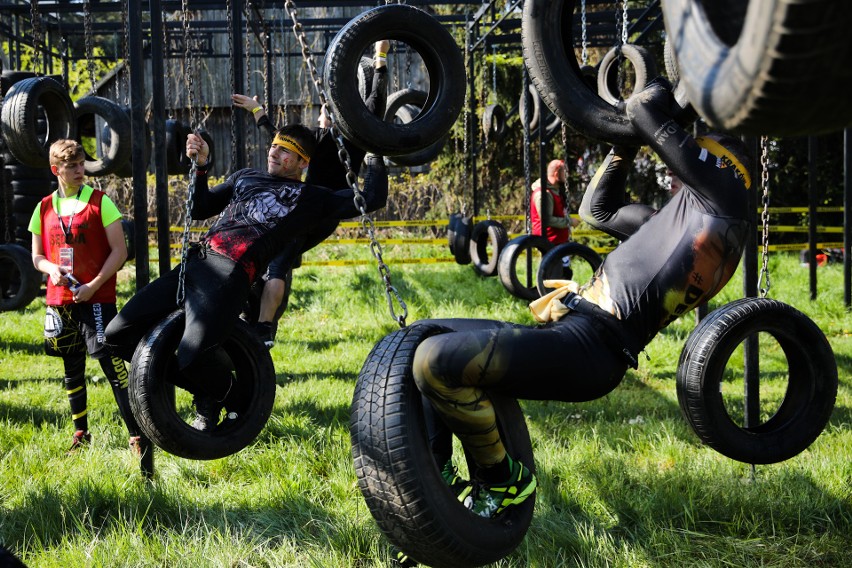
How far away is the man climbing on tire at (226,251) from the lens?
3520mm

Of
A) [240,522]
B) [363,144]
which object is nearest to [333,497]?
[240,522]

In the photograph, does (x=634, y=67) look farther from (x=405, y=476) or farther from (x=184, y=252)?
(x=405, y=476)

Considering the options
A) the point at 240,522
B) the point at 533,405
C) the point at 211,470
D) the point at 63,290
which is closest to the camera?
the point at 240,522

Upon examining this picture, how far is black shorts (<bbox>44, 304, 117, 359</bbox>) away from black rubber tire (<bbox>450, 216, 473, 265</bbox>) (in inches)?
229

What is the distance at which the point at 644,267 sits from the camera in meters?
2.77

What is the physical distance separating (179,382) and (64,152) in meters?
1.69

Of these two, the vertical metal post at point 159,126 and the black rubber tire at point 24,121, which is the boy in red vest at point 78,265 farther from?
the black rubber tire at point 24,121

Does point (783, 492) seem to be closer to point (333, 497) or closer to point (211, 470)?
point (333, 497)

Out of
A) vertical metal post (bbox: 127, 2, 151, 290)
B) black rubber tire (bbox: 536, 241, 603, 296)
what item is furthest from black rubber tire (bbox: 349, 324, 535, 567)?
black rubber tire (bbox: 536, 241, 603, 296)

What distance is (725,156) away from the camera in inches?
112

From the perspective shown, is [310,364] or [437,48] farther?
[310,364]

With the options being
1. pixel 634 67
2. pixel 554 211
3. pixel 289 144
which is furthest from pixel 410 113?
pixel 289 144

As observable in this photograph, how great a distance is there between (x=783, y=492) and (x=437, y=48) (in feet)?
8.22

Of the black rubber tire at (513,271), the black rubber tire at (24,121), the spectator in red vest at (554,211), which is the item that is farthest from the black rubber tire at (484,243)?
the black rubber tire at (24,121)
